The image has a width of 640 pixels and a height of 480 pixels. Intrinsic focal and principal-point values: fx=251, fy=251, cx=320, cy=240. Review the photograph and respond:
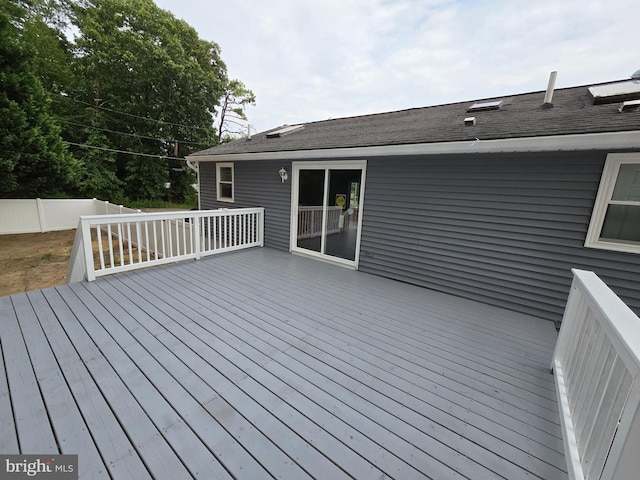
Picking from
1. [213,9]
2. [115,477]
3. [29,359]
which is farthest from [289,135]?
[213,9]

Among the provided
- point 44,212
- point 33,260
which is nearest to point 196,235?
point 33,260

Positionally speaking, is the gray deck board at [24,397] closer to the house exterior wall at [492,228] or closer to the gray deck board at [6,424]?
the gray deck board at [6,424]

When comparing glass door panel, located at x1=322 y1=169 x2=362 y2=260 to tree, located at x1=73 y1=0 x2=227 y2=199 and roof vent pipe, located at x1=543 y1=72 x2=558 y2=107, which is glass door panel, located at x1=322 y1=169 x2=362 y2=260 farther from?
tree, located at x1=73 y1=0 x2=227 y2=199

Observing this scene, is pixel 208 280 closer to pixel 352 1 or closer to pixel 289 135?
pixel 289 135

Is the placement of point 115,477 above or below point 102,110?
below

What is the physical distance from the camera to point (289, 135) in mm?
6512

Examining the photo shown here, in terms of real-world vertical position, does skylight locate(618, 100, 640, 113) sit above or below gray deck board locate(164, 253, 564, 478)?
above

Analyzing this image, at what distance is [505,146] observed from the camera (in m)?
2.97

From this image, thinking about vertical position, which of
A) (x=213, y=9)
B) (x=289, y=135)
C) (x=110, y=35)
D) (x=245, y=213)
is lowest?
(x=245, y=213)

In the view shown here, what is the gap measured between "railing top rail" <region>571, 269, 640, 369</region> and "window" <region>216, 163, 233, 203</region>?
6766 mm

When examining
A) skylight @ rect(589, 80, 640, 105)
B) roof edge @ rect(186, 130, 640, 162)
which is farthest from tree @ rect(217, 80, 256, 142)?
skylight @ rect(589, 80, 640, 105)

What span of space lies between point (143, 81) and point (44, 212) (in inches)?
351

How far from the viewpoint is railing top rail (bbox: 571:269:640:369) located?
1.04 meters

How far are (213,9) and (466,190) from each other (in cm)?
1159
